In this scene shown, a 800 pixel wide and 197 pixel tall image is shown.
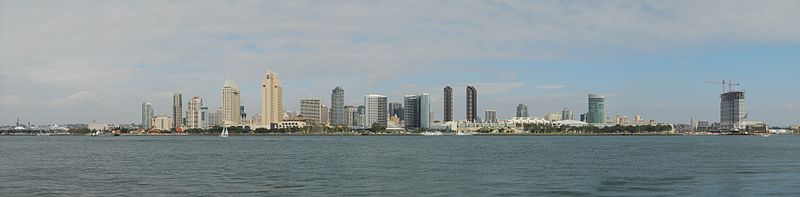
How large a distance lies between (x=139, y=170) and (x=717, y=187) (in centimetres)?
3653

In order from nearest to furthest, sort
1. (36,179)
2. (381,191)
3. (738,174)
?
1. (381,191)
2. (36,179)
3. (738,174)

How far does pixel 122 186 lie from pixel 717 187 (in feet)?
101

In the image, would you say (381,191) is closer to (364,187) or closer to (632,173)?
(364,187)

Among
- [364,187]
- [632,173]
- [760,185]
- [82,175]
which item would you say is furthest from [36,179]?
[760,185]

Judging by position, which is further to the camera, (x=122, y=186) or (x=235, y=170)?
(x=235, y=170)

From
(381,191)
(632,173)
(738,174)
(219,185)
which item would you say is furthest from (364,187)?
(738,174)

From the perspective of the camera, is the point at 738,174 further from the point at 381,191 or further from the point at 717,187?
the point at 381,191

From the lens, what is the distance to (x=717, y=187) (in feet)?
124

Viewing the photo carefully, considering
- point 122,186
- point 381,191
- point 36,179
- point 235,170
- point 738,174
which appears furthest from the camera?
point 235,170

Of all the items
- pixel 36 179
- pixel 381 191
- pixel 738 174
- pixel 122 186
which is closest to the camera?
pixel 381 191

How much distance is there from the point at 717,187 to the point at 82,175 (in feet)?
121

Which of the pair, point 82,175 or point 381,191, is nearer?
point 381,191

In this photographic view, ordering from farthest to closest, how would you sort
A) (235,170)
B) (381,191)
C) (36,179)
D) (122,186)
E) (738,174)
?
(235,170) → (738,174) → (36,179) → (122,186) → (381,191)

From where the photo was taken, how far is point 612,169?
169 feet
